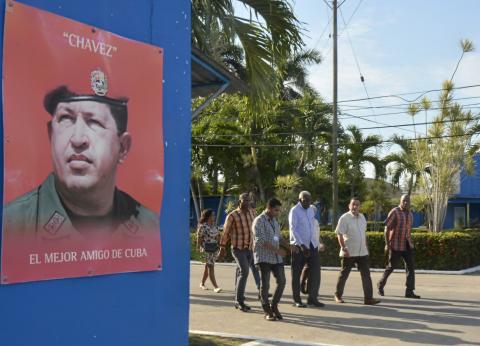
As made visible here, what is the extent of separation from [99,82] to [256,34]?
124 inches

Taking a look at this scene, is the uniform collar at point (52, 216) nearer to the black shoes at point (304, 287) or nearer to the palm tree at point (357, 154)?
the black shoes at point (304, 287)

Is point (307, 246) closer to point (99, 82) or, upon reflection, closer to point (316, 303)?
point (316, 303)

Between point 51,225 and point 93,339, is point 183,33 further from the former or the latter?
point 93,339

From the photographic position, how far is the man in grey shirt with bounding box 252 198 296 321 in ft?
30.6

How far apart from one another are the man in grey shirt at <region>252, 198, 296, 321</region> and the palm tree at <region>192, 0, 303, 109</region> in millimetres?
2373

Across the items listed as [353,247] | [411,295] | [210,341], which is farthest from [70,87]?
[411,295]

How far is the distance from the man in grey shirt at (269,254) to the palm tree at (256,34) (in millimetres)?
2373

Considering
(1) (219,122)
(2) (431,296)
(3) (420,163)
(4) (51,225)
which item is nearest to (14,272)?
(4) (51,225)

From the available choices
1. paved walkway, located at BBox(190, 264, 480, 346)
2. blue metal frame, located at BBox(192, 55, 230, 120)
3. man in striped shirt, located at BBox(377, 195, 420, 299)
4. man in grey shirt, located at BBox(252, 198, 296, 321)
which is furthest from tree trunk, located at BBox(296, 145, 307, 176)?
blue metal frame, located at BBox(192, 55, 230, 120)

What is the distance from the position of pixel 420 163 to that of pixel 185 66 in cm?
1926

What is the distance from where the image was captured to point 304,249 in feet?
35.4

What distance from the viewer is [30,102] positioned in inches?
163

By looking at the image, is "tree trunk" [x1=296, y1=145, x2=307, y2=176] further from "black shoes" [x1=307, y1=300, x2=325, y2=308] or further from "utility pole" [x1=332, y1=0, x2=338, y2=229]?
"black shoes" [x1=307, y1=300, x2=325, y2=308]

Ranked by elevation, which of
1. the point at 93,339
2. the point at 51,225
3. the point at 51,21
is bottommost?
the point at 93,339
